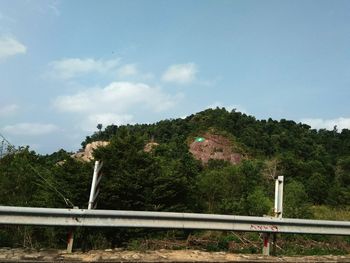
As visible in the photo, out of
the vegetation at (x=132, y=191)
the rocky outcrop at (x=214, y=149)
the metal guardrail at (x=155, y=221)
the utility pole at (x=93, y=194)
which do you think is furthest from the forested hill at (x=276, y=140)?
the utility pole at (x=93, y=194)

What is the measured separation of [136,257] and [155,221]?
Result: 60cm

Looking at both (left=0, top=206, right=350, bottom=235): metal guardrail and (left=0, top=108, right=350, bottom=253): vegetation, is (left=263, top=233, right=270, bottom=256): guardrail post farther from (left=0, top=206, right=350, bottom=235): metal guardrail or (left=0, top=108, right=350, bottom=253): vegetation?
(left=0, top=108, right=350, bottom=253): vegetation

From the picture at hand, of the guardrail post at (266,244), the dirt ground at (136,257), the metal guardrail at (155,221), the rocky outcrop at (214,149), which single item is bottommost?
the dirt ground at (136,257)

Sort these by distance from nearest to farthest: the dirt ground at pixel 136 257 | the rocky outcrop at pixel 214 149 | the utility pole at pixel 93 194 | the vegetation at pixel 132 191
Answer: the dirt ground at pixel 136 257, the utility pole at pixel 93 194, the vegetation at pixel 132 191, the rocky outcrop at pixel 214 149

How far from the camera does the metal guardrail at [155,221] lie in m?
5.70

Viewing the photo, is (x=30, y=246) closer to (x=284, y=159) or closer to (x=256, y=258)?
(x=256, y=258)

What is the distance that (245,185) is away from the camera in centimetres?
3419

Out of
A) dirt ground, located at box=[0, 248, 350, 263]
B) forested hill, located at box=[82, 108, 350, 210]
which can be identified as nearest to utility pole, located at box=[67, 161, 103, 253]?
dirt ground, located at box=[0, 248, 350, 263]

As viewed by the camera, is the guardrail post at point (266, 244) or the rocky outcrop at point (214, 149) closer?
the guardrail post at point (266, 244)

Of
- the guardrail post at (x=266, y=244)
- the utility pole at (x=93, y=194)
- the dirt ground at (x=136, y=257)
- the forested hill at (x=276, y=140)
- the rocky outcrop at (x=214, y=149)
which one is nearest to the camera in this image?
the dirt ground at (x=136, y=257)

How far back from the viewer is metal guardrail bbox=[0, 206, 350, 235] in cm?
570

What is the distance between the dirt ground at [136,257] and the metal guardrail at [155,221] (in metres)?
0.46

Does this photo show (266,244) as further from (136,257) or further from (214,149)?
(214,149)

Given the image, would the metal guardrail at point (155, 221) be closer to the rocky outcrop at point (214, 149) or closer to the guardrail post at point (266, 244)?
the guardrail post at point (266, 244)
